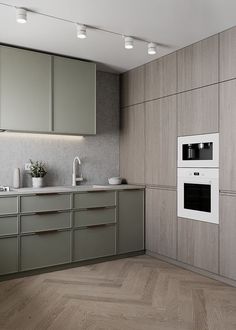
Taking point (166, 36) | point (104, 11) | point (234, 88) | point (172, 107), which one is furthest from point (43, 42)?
point (234, 88)

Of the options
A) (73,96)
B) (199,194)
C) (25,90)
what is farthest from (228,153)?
(25,90)

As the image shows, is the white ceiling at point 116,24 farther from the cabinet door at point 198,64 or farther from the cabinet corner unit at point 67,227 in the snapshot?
the cabinet corner unit at point 67,227

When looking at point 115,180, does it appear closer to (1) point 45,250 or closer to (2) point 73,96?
(2) point 73,96

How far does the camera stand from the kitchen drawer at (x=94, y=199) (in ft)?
12.7

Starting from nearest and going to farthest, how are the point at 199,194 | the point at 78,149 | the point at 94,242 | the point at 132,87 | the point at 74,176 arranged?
the point at 199,194 < the point at 94,242 < the point at 74,176 < the point at 78,149 < the point at 132,87

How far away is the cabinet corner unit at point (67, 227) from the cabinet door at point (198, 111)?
1.16 m

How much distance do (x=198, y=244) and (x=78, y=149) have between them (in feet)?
6.67

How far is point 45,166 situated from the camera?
430 cm

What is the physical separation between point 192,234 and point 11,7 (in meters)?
2.91

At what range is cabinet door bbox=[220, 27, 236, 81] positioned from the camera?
3251 millimetres

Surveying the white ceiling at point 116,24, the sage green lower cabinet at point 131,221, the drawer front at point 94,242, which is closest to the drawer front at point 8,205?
the drawer front at point 94,242

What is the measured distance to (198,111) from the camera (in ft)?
11.9

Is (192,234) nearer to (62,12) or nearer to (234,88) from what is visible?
(234,88)

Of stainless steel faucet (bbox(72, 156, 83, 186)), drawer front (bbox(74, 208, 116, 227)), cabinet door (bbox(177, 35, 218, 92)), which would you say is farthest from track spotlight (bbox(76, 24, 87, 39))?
drawer front (bbox(74, 208, 116, 227))
